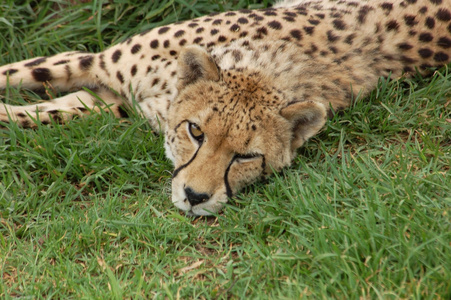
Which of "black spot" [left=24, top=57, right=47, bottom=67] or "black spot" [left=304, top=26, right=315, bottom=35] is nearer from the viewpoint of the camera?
"black spot" [left=304, top=26, right=315, bottom=35]

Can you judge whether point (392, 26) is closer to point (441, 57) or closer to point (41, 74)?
point (441, 57)

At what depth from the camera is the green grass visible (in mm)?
2631

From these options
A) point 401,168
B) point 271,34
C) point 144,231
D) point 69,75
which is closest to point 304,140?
point 401,168

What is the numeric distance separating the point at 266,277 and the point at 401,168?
1.08 m

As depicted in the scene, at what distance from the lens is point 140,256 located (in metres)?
3.01

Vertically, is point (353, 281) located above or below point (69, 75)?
below

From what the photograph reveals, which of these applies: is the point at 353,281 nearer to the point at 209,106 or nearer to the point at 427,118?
the point at 209,106

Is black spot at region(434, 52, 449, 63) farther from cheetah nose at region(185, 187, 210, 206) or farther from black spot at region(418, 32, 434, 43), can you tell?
cheetah nose at region(185, 187, 210, 206)

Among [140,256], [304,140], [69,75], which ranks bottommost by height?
[140,256]

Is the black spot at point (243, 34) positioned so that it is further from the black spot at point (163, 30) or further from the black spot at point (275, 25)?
the black spot at point (163, 30)

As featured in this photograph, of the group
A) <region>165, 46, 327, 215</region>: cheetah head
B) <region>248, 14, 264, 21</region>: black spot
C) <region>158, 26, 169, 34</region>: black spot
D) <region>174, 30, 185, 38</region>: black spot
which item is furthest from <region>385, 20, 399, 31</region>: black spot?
<region>158, 26, 169, 34</region>: black spot

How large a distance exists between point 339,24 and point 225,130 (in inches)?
50.1

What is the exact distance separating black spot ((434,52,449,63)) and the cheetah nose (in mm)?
1941

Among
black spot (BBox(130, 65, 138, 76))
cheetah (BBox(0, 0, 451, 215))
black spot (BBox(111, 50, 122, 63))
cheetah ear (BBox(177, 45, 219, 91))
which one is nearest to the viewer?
cheetah (BBox(0, 0, 451, 215))
